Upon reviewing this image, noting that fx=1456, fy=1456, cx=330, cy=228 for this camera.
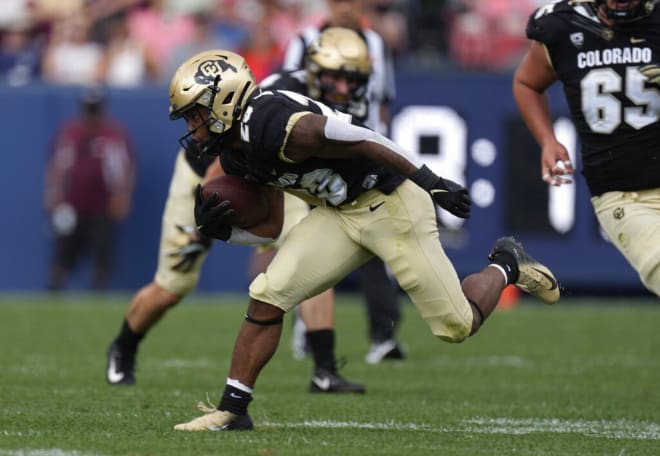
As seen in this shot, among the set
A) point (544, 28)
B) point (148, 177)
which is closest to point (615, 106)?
point (544, 28)

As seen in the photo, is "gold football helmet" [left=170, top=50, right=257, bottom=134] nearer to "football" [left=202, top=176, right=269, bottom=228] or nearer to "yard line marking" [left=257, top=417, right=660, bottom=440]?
"football" [left=202, top=176, right=269, bottom=228]

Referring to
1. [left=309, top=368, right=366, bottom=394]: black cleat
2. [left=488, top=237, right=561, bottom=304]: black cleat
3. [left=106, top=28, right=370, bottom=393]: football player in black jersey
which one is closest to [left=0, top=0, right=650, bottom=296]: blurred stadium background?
[left=106, top=28, right=370, bottom=393]: football player in black jersey

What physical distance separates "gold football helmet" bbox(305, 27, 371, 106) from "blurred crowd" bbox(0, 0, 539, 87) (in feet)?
16.4

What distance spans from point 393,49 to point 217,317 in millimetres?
3237

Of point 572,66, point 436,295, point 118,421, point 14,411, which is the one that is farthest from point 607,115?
point 14,411

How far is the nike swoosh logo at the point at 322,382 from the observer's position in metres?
6.40

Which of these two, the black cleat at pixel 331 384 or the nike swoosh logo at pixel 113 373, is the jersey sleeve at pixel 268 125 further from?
the nike swoosh logo at pixel 113 373

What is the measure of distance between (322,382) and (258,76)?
5410mm

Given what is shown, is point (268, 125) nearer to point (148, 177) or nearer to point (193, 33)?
point (148, 177)

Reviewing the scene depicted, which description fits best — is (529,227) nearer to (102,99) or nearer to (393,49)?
(393,49)

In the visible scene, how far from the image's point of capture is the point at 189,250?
21.3 ft

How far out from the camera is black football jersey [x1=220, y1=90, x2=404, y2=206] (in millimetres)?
4828

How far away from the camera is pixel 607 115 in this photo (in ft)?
18.1

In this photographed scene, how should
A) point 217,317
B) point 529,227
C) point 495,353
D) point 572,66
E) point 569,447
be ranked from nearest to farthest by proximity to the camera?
point 569,447 → point 572,66 → point 495,353 → point 217,317 → point 529,227
